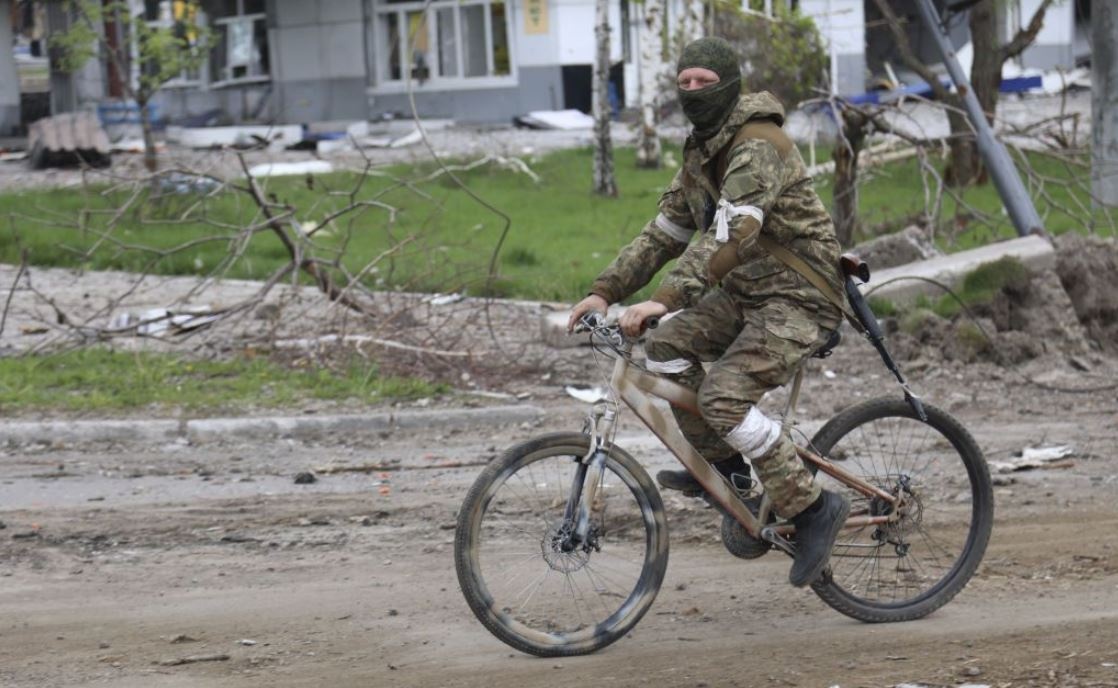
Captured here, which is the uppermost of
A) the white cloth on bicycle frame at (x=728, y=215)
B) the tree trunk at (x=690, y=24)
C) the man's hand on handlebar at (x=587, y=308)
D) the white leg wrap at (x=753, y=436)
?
the tree trunk at (x=690, y=24)

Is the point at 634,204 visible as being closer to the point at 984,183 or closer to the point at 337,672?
the point at 984,183

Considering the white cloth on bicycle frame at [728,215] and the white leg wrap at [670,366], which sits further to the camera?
the white leg wrap at [670,366]

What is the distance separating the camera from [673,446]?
205 inches

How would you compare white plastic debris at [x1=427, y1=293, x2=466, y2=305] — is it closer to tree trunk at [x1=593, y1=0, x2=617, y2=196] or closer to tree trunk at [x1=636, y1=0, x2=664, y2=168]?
tree trunk at [x1=593, y1=0, x2=617, y2=196]

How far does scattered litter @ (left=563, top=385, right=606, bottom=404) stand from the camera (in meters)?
9.70

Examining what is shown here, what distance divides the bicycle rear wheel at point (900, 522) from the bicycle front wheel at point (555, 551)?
681 mm

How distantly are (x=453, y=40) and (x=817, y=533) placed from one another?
94.5 feet

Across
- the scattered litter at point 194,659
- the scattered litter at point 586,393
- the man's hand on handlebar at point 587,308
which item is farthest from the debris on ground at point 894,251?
the scattered litter at point 194,659

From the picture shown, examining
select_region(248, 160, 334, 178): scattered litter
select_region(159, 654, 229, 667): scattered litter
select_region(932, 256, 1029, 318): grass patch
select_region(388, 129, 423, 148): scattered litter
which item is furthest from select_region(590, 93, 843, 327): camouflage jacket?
select_region(388, 129, 423, 148): scattered litter

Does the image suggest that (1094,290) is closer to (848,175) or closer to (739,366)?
(848,175)

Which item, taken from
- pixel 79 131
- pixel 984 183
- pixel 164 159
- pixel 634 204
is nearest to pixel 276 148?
pixel 79 131

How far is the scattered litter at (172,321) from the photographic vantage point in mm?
10969

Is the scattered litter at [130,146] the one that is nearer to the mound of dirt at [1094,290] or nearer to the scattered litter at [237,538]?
the mound of dirt at [1094,290]

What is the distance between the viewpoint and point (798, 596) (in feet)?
19.4
